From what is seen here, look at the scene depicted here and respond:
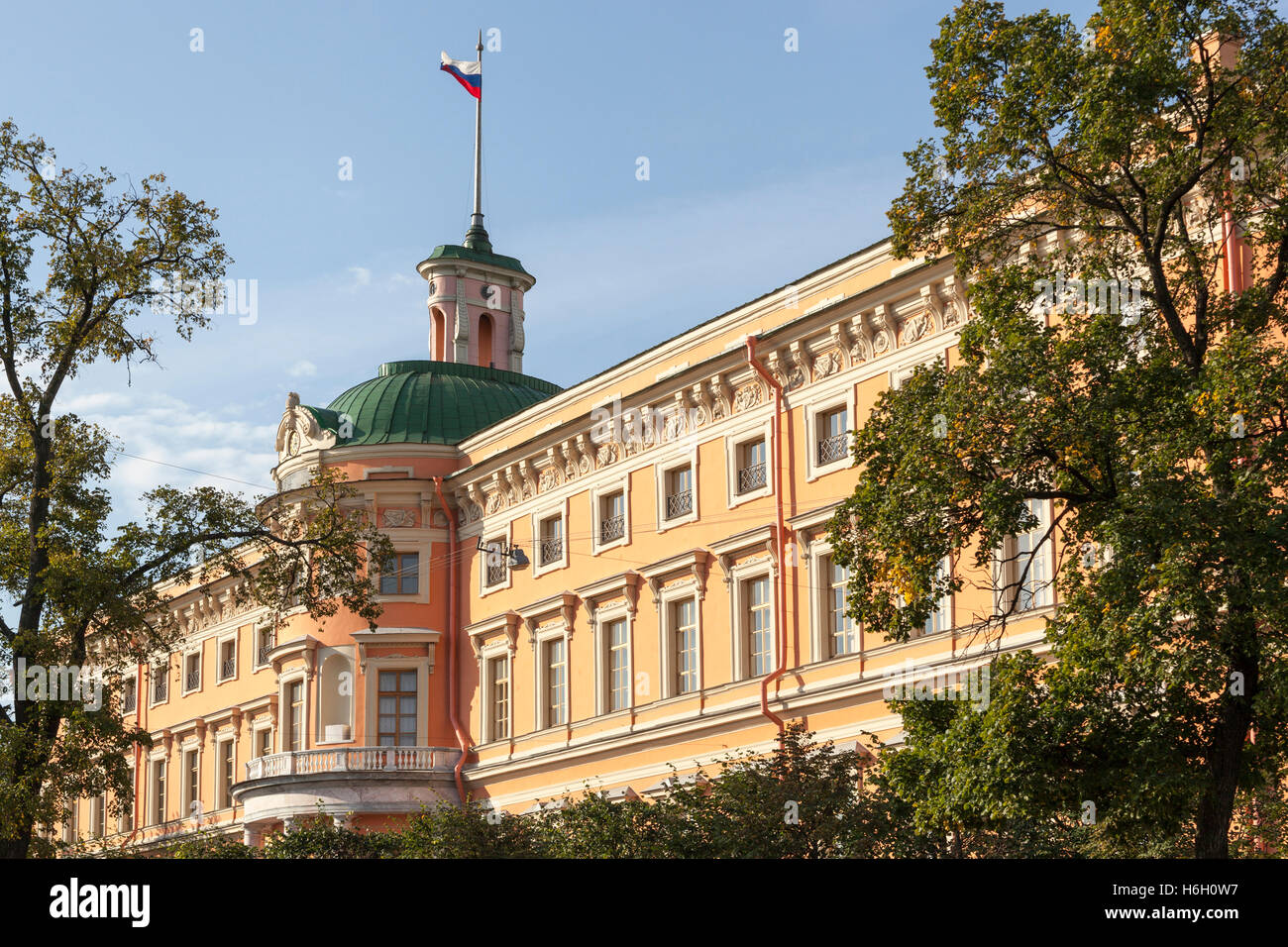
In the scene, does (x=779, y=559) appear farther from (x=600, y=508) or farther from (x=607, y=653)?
(x=600, y=508)

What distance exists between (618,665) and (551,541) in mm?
4025

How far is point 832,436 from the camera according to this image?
3300 cm

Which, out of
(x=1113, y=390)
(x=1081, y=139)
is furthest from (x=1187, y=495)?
(x=1081, y=139)

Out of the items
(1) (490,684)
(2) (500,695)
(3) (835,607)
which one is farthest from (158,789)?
(3) (835,607)

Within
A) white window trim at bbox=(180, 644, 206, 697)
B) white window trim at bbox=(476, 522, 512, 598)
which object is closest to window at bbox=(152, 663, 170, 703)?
white window trim at bbox=(180, 644, 206, 697)

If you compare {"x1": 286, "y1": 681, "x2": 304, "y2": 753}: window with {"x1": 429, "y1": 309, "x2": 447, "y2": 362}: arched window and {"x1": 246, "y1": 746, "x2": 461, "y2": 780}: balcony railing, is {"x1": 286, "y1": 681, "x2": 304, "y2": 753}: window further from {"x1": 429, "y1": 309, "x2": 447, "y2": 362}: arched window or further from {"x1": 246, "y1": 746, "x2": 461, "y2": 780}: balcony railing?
{"x1": 429, "y1": 309, "x2": 447, "y2": 362}: arched window

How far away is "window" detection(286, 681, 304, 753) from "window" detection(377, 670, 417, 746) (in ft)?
10.1

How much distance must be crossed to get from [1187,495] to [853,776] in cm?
926

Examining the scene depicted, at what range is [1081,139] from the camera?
17.6 m

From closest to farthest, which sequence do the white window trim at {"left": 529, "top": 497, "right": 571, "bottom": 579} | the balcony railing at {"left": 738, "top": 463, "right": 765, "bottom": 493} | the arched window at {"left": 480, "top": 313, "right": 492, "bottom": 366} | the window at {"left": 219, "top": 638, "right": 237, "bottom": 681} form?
1. the balcony railing at {"left": 738, "top": 463, "right": 765, "bottom": 493}
2. the white window trim at {"left": 529, "top": 497, "right": 571, "bottom": 579}
3. the window at {"left": 219, "top": 638, "right": 237, "bottom": 681}
4. the arched window at {"left": 480, "top": 313, "right": 492, "bottom": 366}

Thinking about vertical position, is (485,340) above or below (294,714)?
above

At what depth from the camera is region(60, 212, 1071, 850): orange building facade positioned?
1270 inches

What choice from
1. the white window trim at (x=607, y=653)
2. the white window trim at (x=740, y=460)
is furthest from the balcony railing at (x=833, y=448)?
the white window trim at (x=607, y=653)
